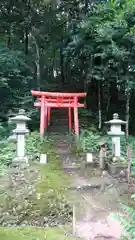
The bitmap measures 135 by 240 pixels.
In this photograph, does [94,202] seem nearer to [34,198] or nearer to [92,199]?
[92,199]

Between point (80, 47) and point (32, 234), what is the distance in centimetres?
813

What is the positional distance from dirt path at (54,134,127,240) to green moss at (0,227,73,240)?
0.96 feet

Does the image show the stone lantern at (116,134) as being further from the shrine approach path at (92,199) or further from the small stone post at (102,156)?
the shrine approach path at (92,199)

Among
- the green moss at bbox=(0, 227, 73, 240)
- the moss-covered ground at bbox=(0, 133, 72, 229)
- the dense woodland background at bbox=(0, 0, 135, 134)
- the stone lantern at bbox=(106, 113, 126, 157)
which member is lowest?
the green moss at bbox=(0, 227, 73, 240)

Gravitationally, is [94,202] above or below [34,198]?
below

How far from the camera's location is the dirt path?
3.43 metres

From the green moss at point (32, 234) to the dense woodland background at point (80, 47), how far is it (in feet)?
20.0

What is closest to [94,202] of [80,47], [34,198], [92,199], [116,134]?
[92,199]

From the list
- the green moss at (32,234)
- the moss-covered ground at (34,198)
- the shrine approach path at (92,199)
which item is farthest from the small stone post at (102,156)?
the green moss at (32,234)

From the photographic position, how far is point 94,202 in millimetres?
4391

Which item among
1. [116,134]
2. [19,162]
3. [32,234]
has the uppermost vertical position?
[116,134]

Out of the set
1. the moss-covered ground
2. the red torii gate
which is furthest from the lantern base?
the red torii gate

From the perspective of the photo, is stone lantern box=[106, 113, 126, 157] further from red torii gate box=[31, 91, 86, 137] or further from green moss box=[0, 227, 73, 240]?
green moss box=[0, 227, 73, 240]

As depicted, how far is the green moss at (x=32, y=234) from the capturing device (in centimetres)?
302
